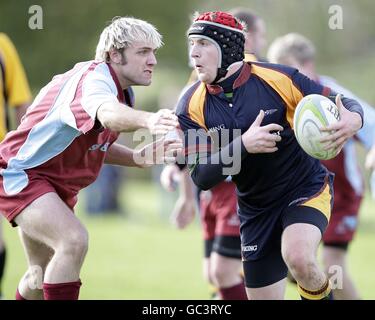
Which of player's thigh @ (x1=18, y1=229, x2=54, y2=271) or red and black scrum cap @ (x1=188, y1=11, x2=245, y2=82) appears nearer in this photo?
red and black scrum cap @ (x1=188, y1=11, x2=245, y2=82)

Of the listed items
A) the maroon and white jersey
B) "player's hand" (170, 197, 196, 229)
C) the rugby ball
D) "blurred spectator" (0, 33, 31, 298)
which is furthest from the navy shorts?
"blurred spectator" (0, 33, 31, 298)

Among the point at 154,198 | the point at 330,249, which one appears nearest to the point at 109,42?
the point at 330,249

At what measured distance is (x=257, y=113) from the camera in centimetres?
582

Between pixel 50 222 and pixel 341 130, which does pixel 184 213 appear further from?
pixel 341 130

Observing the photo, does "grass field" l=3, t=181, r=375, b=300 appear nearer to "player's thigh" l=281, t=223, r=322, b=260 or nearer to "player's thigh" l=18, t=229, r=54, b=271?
Answer: "player's thigh" l=18, t=229, r=54, b=271

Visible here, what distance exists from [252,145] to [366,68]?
34277 mm

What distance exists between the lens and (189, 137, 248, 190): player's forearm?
5.41m

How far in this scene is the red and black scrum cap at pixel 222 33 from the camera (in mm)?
5777

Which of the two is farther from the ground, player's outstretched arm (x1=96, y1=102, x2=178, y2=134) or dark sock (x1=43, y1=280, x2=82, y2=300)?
player's outstretched arm (x1=96, y1=102, x2=178, y2=134)

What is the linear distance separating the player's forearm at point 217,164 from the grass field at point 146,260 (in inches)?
141

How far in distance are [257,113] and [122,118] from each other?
121 cm

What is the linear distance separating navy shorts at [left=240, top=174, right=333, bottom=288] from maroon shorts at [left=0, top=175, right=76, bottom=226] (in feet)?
4.74

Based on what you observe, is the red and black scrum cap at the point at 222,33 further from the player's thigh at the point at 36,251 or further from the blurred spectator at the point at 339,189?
the blurred spectator at the point at 339,189

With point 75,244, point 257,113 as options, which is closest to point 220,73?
point 257,113
